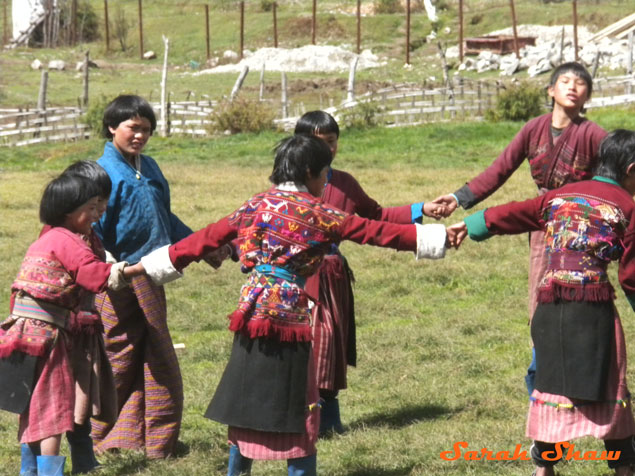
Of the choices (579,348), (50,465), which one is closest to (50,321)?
(50,465)

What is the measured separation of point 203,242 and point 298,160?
0.50 metres

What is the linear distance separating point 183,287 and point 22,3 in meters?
44.3

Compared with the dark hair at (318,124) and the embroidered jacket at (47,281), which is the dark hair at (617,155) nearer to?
the dark hair at (318,124)

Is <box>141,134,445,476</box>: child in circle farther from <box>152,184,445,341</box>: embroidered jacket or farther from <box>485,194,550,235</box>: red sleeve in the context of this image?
<box>485,194,550,235</box>: red sleeve

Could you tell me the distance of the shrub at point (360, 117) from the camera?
20.9 m

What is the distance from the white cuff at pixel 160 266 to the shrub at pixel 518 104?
57.0 feet

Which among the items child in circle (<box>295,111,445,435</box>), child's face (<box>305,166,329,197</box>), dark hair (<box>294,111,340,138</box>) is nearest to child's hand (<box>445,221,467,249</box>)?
child's face (<box>305,166,329,197</box>)

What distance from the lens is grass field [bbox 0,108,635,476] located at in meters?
5.15

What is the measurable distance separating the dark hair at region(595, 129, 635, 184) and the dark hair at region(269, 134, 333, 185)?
3.96ft

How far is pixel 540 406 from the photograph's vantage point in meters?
4.34

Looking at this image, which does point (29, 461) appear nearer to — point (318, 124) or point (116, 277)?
point (116, 277)

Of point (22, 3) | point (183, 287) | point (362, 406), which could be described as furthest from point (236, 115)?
point (22, 3)

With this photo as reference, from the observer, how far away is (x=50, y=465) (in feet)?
14.4

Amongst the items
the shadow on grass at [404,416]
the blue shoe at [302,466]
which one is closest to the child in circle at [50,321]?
the blue shoe at [302,466]
